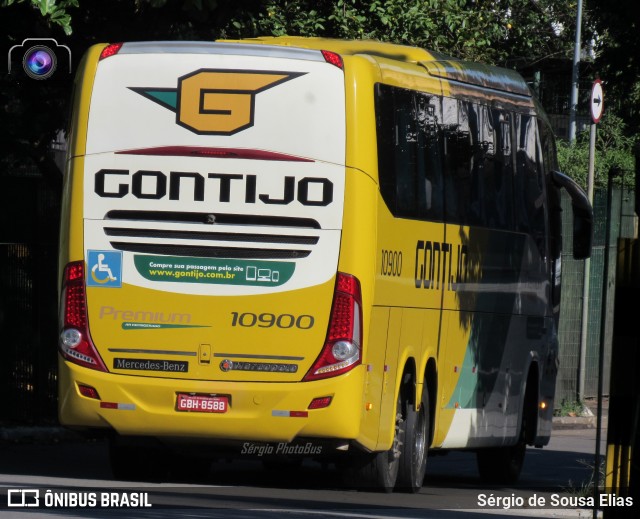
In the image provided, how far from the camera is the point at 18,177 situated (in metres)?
17.7

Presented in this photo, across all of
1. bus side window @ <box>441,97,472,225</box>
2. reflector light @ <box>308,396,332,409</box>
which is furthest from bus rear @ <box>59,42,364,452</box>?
bus side window @ <box>441,97,472,225</box>

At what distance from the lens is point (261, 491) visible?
13.2m

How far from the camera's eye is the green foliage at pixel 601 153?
102 ft

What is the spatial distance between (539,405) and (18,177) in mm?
6155

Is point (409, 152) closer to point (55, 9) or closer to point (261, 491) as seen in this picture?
point (261, 491)

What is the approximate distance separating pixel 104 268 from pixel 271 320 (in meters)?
1.36

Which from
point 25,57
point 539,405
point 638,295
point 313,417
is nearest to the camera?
point 638,295

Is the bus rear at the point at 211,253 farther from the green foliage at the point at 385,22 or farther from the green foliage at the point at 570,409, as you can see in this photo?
the green foliage at the point at 570,409

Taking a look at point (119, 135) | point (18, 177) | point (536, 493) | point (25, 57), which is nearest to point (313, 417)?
point (119, 135)

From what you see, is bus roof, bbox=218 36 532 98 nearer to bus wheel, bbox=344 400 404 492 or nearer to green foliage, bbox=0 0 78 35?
green foliage, bbox=0 0 78 35

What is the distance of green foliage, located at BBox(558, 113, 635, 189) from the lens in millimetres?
31094

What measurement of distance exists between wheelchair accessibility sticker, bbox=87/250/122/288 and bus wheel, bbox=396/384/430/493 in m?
2.76

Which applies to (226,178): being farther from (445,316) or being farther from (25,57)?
(25,57)

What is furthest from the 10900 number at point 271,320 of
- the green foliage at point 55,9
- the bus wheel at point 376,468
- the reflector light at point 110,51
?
the green foliage at point 55,9
